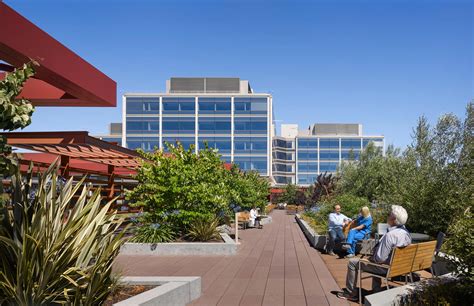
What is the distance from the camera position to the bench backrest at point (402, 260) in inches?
251

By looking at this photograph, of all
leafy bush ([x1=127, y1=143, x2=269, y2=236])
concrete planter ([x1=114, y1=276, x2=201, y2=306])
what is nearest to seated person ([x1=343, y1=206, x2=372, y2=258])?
leafy bush ([x1=127, y1=143, x2=269, y2=236])

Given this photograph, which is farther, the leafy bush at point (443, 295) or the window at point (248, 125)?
the window at point (248, 125)

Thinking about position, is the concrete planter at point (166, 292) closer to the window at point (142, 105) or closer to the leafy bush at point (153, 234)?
the leafy bush at point (153, 234)

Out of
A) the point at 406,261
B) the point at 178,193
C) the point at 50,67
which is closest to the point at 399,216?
the point at 406,261

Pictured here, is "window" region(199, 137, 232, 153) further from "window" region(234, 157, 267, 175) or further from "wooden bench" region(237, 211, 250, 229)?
"wooden bench" region(237, 211, 250, 229)

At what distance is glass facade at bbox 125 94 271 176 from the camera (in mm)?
85188

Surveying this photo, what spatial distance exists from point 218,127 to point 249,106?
653 centimetres

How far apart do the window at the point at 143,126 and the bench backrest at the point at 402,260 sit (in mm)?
80408

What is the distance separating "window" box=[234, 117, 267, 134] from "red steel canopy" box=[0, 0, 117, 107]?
7486cm

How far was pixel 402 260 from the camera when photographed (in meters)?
6.56

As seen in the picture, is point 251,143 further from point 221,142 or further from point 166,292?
point 166,292

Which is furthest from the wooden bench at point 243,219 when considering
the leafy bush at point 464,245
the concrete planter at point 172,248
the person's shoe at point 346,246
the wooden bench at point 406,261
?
the leafy bush at point 464,245

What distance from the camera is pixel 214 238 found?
1322 centimetres

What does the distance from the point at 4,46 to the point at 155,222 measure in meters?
7.67
